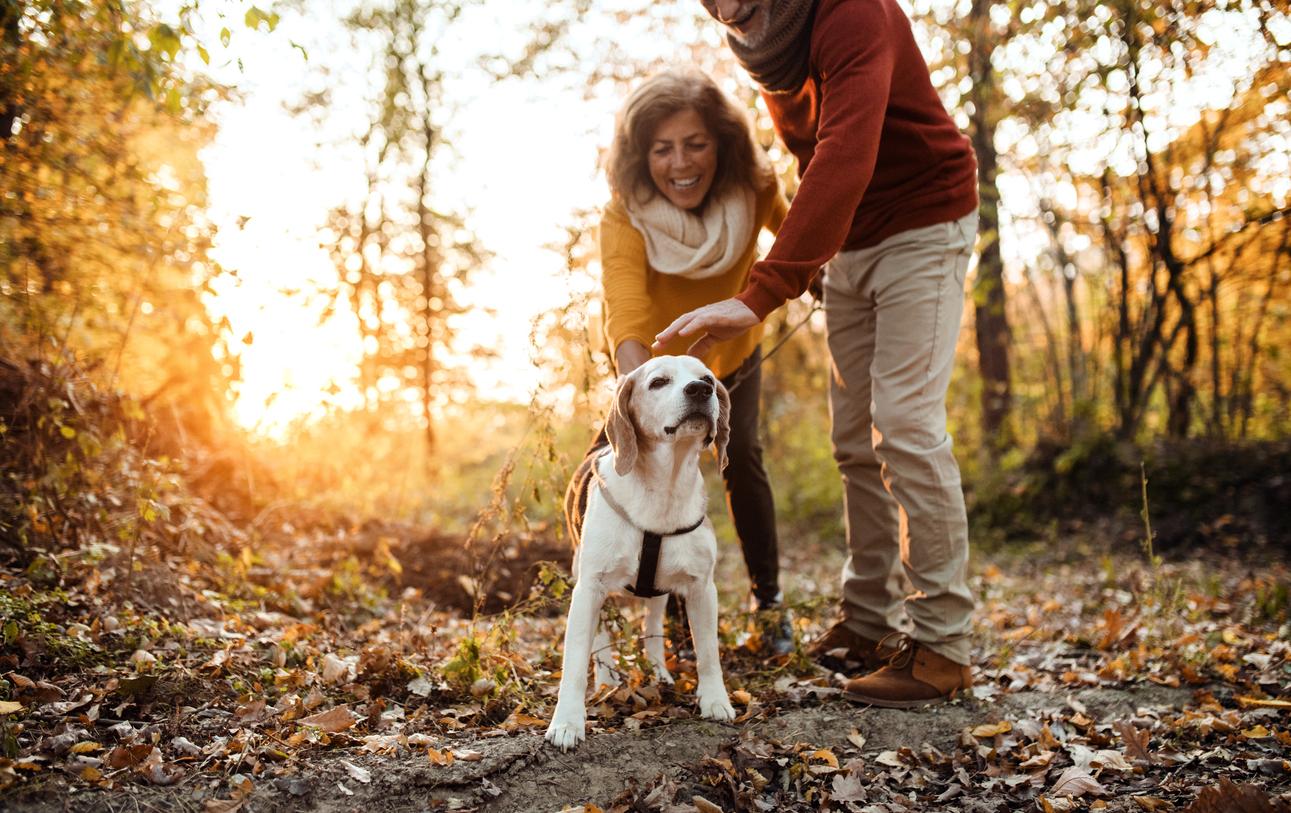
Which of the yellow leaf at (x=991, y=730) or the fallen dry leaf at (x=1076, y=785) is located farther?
the yellow leaf at (x=991, y=730)

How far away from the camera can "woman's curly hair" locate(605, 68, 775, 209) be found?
365cm

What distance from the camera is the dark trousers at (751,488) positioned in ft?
12.8

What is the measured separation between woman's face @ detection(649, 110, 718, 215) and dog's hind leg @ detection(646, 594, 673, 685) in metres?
1.70

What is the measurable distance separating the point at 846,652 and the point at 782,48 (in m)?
2.58

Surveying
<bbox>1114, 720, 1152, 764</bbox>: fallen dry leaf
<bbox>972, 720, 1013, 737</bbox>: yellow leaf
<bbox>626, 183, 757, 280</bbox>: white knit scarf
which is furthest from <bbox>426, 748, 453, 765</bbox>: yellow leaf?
<bbox>1114, 720, 1152, 764</bbox>: fallen dry leaf

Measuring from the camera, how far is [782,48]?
3213 millimetres

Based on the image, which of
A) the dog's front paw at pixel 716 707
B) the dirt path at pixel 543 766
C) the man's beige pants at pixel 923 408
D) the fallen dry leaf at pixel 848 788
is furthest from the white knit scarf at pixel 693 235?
the fallen dry leaf at pixel 848 788

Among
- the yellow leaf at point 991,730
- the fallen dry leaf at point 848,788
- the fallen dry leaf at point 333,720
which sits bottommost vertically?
the fallen dry leaf at point 848,788

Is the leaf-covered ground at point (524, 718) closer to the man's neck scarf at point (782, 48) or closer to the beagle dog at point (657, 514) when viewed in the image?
the beagle dog at point (657, 514)

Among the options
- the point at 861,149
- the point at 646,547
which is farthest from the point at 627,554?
the point at 861,149

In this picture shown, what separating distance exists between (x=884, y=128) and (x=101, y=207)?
186 inches

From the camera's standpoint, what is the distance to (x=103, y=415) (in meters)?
4.66

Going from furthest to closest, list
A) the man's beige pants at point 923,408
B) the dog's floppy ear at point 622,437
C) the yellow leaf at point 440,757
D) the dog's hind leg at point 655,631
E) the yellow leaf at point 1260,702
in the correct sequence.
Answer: the dog's hind leg at point 655,631
the man's beige pants at point 923,408
the yellow leaf at point 1260,702
the dog's floppy ear at point 622,437
the yellow leaf at point 440,757

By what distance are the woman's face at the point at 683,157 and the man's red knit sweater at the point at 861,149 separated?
345 mm
